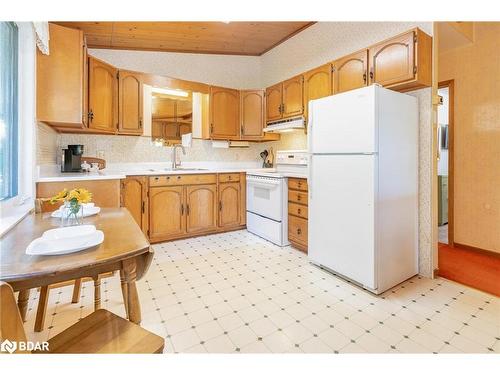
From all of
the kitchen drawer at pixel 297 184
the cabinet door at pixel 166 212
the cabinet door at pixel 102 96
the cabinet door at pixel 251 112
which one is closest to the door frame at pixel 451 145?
the kitchen drawer at pixel 297 184

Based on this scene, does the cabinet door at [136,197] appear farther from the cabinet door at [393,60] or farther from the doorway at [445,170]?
the doorway at [445,170]

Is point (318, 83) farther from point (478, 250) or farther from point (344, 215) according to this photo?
point (478, 250)

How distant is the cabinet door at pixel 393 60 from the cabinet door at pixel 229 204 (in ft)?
7.26

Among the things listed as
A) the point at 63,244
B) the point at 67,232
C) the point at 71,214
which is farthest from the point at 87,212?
the point at 63,244

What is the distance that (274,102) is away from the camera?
391 centimetres

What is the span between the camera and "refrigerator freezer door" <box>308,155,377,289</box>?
213 centimetres

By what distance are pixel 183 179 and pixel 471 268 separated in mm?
3319

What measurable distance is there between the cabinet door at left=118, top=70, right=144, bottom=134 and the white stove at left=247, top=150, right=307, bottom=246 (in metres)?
1.65

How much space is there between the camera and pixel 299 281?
7.78 feet

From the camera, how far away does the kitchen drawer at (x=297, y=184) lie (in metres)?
3.03

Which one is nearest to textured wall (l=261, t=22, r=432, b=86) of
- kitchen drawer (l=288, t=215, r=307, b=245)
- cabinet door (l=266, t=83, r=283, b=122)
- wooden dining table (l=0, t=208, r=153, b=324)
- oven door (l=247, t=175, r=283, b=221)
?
cabinet door (l=266, t=83, r=283, b=122)

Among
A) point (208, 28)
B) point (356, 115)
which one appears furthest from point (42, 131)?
point (356, 115)
